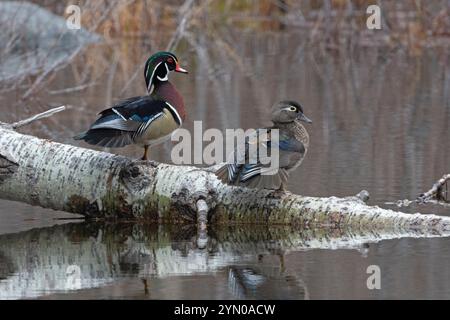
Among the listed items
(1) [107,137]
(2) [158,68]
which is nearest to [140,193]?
(1) [107,137]

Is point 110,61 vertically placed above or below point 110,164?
above

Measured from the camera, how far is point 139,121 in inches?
284

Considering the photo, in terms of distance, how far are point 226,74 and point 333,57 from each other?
2569 millimetres

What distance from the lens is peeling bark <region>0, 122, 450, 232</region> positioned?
278 inches

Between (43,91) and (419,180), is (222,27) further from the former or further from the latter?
(419,180)

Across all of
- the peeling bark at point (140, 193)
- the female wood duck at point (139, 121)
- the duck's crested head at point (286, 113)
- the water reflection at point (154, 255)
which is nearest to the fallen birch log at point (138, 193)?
the peeling bark at point (140, 193)

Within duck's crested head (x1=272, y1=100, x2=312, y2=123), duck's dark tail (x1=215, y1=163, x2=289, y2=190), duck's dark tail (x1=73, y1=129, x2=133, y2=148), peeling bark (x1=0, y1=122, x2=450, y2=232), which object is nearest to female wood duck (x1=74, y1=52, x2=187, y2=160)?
duck's dark tail (x1=73, y1=129, x2=133, y2=148)

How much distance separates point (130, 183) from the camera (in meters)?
7.44

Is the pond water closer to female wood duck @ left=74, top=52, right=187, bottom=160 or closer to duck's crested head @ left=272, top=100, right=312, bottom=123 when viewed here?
female wood duck @ left=74, top=52, right=187, bottom=160

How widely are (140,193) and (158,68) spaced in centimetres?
80

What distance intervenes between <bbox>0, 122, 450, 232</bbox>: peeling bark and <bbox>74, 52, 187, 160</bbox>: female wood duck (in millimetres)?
254

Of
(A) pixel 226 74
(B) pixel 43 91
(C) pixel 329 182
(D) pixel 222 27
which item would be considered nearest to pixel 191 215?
(C) pixel 329 182

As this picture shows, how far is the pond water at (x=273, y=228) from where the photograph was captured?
5711mm

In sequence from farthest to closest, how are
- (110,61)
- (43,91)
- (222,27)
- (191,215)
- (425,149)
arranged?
(222,27) → (110,61) → (43,91) → (425,149) → (191,215)
